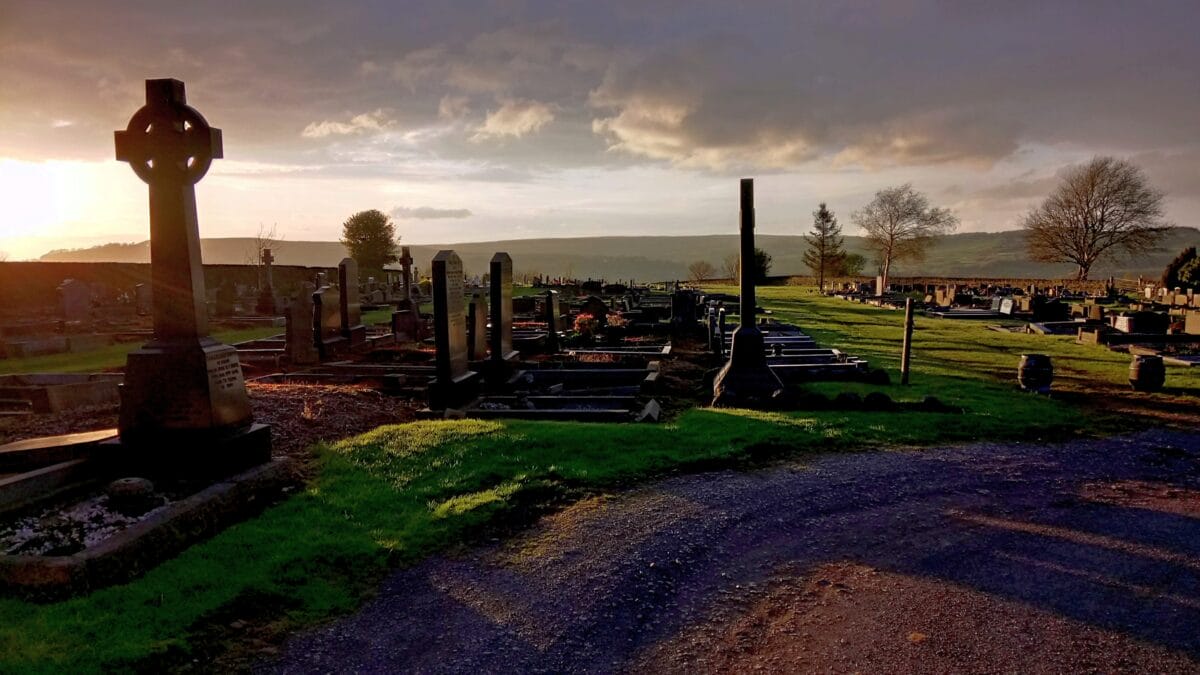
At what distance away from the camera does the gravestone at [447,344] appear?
10.8 m

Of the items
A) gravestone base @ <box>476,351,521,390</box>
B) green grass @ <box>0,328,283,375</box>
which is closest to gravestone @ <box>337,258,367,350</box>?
green grass @ <box>0,328,283,375</box>

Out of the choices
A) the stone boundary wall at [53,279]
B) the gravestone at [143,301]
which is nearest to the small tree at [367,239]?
the stone boundary wall at [53,279]

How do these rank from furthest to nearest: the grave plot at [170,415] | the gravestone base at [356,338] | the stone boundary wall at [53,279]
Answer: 1. the stone boundary wall at [53,279]
2. the gravestone base at [356,338]
3. the grave plot at [170,415]

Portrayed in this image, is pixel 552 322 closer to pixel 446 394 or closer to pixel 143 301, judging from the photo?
pixel 446 394

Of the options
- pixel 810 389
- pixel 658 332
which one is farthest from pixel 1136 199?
pixel 810 389

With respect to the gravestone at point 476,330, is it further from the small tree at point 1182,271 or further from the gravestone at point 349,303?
the small tree at point 1182,271

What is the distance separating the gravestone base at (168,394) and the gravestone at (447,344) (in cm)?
417

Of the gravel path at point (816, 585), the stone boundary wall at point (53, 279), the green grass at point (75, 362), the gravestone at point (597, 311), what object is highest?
the stone boundary wall at point (53, 279)

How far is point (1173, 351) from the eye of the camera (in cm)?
1573

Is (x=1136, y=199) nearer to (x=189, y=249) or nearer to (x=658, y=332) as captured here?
(x=658, y=332)

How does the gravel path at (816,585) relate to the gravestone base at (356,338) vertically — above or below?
below

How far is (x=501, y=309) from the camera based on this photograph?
512 inches

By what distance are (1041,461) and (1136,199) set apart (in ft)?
193

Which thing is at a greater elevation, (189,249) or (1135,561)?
(189,249)
